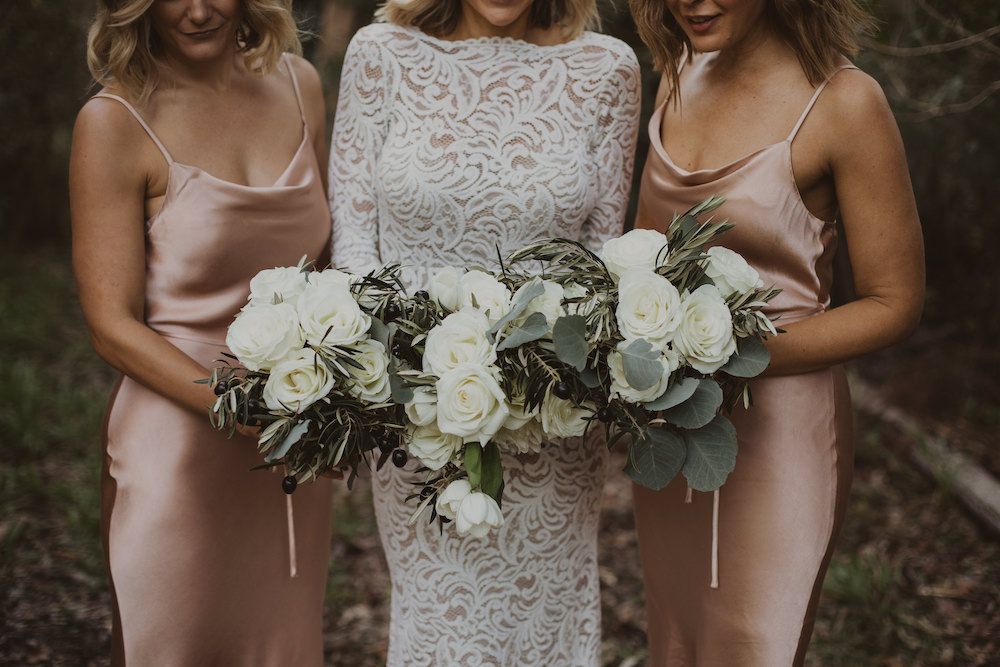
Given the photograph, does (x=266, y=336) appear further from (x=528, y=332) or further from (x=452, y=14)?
(x=452, y=14)

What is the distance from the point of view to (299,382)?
197 centimetres

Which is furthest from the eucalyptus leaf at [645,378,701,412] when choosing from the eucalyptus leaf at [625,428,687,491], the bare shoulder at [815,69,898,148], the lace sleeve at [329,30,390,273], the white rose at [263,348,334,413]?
the lace sleeve at [329,30,390,273]

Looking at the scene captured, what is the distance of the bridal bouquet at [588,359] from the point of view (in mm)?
1937

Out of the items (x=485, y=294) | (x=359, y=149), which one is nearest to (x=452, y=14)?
(x=359, y=149)

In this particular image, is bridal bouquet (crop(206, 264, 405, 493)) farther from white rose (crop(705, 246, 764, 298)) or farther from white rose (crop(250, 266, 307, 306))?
white rose (crop(705, 246, 764, 298))

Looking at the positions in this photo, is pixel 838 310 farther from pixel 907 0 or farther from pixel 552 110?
pixel 907 0

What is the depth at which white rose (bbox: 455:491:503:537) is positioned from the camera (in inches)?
78.0

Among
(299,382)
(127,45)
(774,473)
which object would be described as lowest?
(774,473)

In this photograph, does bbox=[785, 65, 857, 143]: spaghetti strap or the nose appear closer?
bbox=[785, 65, 857, 143]: spaghetti strap

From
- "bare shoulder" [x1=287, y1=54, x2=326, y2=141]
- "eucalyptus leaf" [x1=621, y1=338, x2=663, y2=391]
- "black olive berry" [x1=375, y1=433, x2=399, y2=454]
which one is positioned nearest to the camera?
"eucalyptus leaf" [x1=621, y1=338, x2=663, y2=391]

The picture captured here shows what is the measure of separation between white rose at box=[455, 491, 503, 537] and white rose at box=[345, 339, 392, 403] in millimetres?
297

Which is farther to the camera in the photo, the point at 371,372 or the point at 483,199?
the point at 483,199

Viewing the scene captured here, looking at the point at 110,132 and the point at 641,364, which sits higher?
the point at 110,132

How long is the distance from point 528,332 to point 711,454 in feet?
1.71
